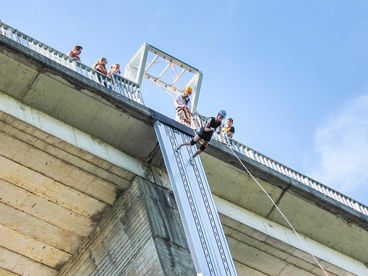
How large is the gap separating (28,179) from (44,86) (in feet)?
6.83

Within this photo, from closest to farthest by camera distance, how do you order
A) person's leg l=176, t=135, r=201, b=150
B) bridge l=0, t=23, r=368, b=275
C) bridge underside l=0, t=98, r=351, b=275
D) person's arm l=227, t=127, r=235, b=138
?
bridge l=0, t=23, r=368, b=275, bridge underside l=0, t=98, r=351, b=275, person's leg l=176, t=135, r=201, b=150, person's arm l=227, t=127, r=235, b=138

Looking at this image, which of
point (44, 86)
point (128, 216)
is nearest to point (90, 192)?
point (128, 216)

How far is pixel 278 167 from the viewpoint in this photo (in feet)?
79.0

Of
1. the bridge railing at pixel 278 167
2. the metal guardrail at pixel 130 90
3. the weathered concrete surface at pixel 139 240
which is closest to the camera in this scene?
the weathered concrete surface at pixel 139 240

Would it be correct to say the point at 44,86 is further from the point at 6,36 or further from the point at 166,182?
the point at 166,182

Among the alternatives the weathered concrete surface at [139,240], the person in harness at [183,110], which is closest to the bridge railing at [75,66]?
the person in harness at [183,110]

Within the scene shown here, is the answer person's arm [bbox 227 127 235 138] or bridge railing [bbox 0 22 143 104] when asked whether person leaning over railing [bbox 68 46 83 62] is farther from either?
person's arm [bbox 227 127 235 138]

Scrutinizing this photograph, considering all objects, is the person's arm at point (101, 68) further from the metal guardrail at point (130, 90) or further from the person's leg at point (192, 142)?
the person's leg at point (192, 142)

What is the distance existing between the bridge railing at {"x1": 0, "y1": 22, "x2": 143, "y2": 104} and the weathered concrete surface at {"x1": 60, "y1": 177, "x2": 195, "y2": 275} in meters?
2.57

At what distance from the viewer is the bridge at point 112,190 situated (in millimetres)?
19844

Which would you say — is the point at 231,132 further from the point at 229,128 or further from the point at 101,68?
the point at 101,68

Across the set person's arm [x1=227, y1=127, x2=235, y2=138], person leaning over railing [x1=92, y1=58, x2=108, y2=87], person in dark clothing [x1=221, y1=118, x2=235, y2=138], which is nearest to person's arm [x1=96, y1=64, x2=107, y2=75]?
person leaning over railing [x1=92, y1=58, x2=108, y2=87]

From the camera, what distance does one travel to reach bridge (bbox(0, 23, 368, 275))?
1984 cm

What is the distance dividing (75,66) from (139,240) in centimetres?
460
